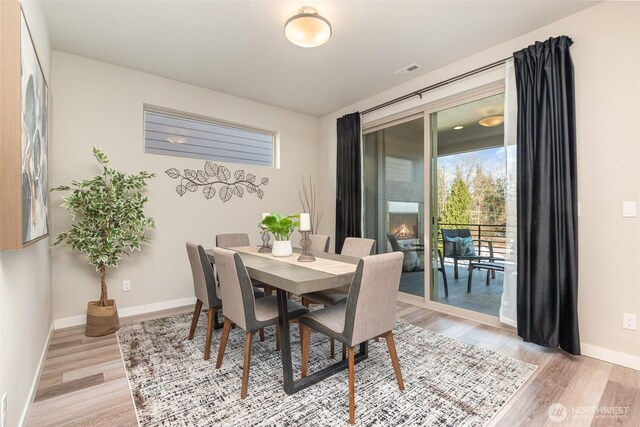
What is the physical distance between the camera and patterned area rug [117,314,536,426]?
1.69m

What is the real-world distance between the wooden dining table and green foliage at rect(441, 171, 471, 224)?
5.68ft

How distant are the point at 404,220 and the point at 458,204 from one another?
2.45 ft

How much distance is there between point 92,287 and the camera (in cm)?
321

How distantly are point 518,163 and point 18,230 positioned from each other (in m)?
3.37

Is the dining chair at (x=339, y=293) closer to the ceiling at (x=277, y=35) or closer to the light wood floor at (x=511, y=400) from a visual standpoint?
the light wood floor at (x=511, y=400)

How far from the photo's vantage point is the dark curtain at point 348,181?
4.38m

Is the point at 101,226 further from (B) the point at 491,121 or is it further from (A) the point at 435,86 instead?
(B) the point at 491,121

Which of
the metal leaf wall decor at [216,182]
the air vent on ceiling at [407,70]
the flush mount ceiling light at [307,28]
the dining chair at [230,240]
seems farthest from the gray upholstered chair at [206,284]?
the air vent on ceiling at [407,70]

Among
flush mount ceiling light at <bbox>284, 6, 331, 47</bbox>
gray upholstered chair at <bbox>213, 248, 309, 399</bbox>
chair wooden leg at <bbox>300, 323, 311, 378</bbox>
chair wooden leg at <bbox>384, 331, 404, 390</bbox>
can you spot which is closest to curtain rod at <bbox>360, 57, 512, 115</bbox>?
flush mount ceiling light at <bbox>284, 6, 331, 47</bbox>

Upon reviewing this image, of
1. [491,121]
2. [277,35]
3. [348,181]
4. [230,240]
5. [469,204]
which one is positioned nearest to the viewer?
[277,35]

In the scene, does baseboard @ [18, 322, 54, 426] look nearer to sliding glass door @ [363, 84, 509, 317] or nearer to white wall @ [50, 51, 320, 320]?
white wall @ [50, 51, 320, 320]

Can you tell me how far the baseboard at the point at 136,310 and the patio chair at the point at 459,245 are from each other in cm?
318

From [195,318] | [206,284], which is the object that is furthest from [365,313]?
[195,318]

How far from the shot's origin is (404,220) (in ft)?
13.2
